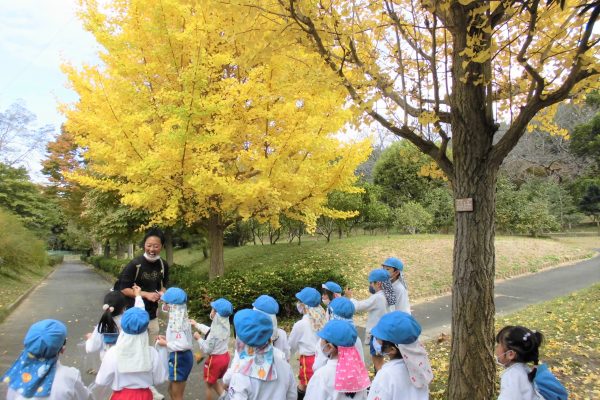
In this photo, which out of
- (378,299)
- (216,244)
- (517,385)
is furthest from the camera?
(216,244)

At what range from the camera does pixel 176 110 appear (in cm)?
621

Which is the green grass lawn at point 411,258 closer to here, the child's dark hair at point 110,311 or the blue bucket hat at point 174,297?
the blue bucket hat at point 174,297

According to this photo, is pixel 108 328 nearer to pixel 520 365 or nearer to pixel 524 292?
pixel 520 365

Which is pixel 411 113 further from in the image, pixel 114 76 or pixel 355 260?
pixel 355 260

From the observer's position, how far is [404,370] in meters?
2.34

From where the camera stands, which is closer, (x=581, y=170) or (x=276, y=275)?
(x=276, y=275)

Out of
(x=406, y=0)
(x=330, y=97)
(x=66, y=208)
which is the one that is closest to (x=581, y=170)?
(x=330, y=97)

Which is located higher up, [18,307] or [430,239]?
[430,239]

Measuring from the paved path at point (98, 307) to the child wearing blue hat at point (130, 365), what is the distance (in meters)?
1.63

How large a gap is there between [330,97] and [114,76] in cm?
421

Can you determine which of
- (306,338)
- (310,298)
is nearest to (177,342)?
(306,338)

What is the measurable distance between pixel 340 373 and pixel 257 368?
52 cm

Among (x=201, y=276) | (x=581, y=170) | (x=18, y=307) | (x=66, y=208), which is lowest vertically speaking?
(x=18, y=307)

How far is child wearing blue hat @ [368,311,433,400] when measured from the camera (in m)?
2.29
